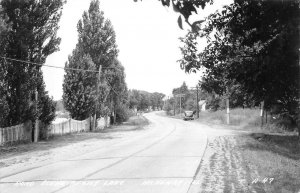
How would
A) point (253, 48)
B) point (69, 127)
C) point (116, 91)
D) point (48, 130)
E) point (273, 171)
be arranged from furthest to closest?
point (116, 91), point (69, 127), point (48, 130), point (253, 48), point (273, 171)

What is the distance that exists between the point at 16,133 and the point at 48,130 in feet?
17.3

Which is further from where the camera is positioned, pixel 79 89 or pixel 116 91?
pixel 116 91

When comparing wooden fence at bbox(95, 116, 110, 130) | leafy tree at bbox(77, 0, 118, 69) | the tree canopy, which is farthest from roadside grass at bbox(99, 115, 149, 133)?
the tree canopy

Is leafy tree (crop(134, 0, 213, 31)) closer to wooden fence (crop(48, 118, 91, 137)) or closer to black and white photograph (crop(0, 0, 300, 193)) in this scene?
black and white photograph (crop(0, 0, 300, 193))

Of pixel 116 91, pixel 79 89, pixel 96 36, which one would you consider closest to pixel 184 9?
pixel 79 89

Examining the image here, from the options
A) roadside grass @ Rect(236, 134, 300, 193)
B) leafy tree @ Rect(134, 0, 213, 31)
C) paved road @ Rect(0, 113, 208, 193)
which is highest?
leafy tree @ Rect(134, 0, 213, 31)

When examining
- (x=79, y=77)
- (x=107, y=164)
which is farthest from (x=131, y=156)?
(x=79, y=77)

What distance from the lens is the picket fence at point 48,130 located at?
23.8m

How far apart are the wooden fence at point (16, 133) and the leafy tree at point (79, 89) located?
1169 centimetres

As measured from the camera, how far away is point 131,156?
17391 millimetres

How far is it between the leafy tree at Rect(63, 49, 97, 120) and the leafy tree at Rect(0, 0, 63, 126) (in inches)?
397

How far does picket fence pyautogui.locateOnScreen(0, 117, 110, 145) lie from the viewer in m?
23.8

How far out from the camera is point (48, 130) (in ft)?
99.5

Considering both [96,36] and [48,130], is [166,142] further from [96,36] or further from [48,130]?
[96,36]
